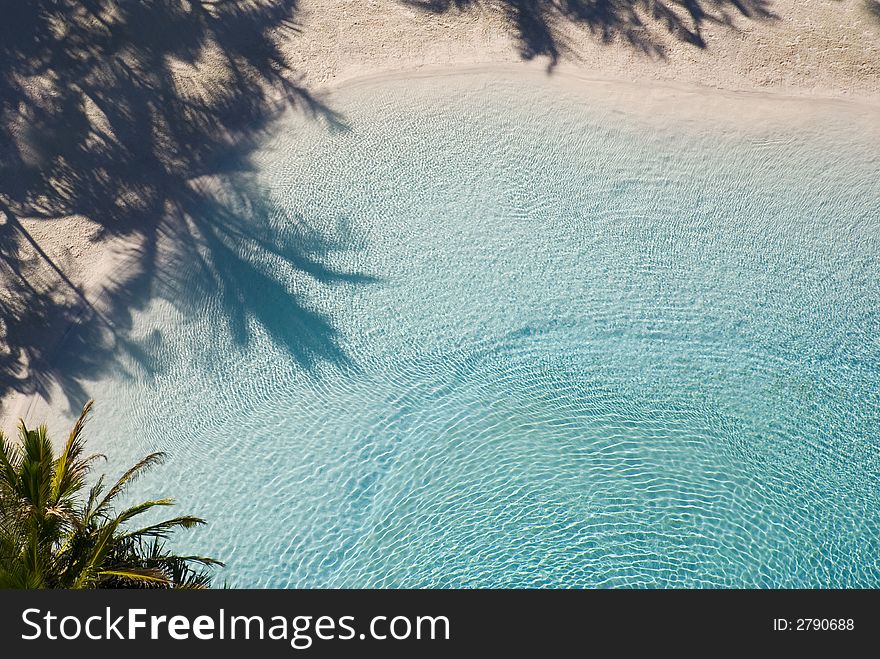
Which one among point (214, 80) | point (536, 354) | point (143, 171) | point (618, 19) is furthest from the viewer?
point (618, 19)

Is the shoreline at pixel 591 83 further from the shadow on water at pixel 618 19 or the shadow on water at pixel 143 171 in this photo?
the shadow on water at pixel 143 171

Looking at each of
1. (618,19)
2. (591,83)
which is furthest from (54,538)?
(618,19)

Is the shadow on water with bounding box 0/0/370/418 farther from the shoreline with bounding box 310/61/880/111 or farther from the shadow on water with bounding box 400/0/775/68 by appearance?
the shadow on water with bounding box 400/0/775/68

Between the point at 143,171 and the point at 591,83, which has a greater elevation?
the point at 591,83

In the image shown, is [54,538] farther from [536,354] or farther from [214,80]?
[214,80]

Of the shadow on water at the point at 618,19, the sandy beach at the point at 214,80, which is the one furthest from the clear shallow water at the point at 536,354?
the shadow on water at the point at 618,19
